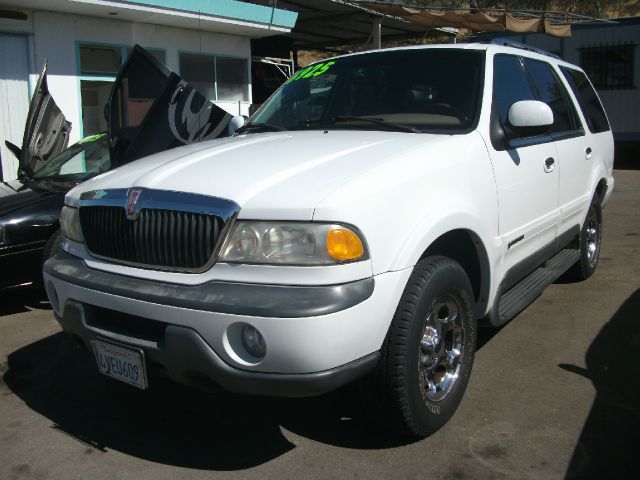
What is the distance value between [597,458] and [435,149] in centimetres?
162

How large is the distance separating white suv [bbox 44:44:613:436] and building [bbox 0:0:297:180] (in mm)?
8270

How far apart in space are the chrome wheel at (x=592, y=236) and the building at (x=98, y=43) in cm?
833

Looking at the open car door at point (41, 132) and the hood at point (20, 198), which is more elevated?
the open car door at point (41, 132)

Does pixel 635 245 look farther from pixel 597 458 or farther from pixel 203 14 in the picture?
pixel 203 14

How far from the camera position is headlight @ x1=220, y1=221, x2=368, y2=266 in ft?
8.31

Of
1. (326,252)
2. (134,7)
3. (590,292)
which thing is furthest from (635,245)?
(134,7)

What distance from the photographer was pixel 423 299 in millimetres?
2832

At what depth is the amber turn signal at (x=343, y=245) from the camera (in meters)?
2.53

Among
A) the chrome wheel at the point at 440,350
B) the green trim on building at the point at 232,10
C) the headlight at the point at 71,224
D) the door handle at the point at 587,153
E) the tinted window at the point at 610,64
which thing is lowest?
the chrome wheel at the point at 440,350

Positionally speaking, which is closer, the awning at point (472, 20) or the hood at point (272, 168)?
the hood at point (272, 168)

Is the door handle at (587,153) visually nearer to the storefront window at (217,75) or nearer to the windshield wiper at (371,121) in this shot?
the windshield wiper at (371,121)

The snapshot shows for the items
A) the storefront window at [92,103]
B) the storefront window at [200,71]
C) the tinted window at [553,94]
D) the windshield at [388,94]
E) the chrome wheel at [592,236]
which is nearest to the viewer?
the windshield at [388,94]

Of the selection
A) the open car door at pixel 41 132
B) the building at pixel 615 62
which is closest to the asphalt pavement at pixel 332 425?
the open car door at pixel 41 132

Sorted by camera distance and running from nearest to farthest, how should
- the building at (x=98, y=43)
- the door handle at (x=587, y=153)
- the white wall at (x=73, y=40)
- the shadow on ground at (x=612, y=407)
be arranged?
the shadow on ground at (x=612, y=407) < the door handle at (x=587, y=153) < the building at (x=98, y=43) < the white wall at (x=73, y=40)
